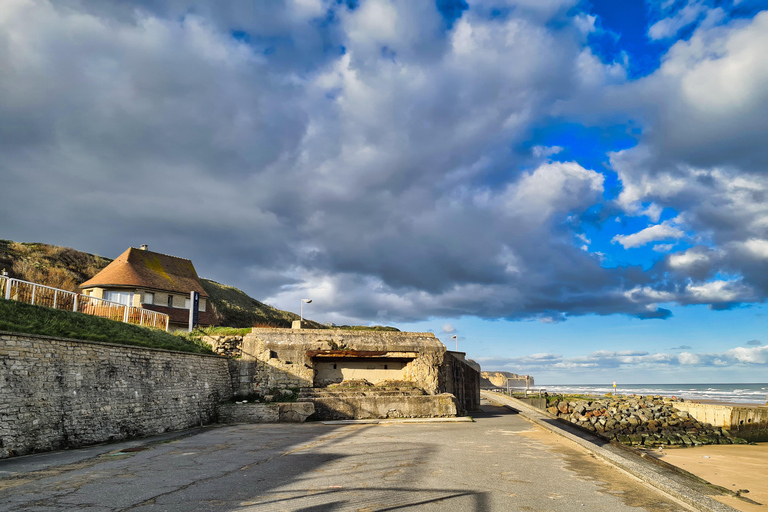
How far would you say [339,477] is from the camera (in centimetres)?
841

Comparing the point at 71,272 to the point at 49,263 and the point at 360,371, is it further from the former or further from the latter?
the point at 360,371

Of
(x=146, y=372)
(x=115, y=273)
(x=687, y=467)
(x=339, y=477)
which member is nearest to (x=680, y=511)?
(x=339, y=477)

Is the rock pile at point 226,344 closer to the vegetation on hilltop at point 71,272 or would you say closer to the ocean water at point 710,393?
the vegetation on hilltop at point 71,272

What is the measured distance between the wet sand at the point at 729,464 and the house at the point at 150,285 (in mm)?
30102

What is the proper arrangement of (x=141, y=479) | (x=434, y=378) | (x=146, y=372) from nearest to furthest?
(x=141, y=479) < (x=146, y=372) < (x=434, y=378)

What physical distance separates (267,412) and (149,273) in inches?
906

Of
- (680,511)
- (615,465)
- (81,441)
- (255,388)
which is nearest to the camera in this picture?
(680,511)

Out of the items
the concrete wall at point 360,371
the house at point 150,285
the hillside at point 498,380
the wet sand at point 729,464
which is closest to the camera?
the wet sand at point 729,464

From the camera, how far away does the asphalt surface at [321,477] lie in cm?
675

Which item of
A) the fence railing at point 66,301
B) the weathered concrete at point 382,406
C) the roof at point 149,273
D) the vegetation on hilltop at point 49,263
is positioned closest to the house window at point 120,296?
the roof at point 149,273

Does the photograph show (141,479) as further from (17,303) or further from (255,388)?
(255,388)

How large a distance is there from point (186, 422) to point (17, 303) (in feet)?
22.6

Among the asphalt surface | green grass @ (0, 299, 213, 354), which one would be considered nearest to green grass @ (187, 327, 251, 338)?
green grass @ (0, 299, 213, 354)

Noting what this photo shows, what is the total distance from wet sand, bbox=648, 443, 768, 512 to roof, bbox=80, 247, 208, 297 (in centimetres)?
3336
